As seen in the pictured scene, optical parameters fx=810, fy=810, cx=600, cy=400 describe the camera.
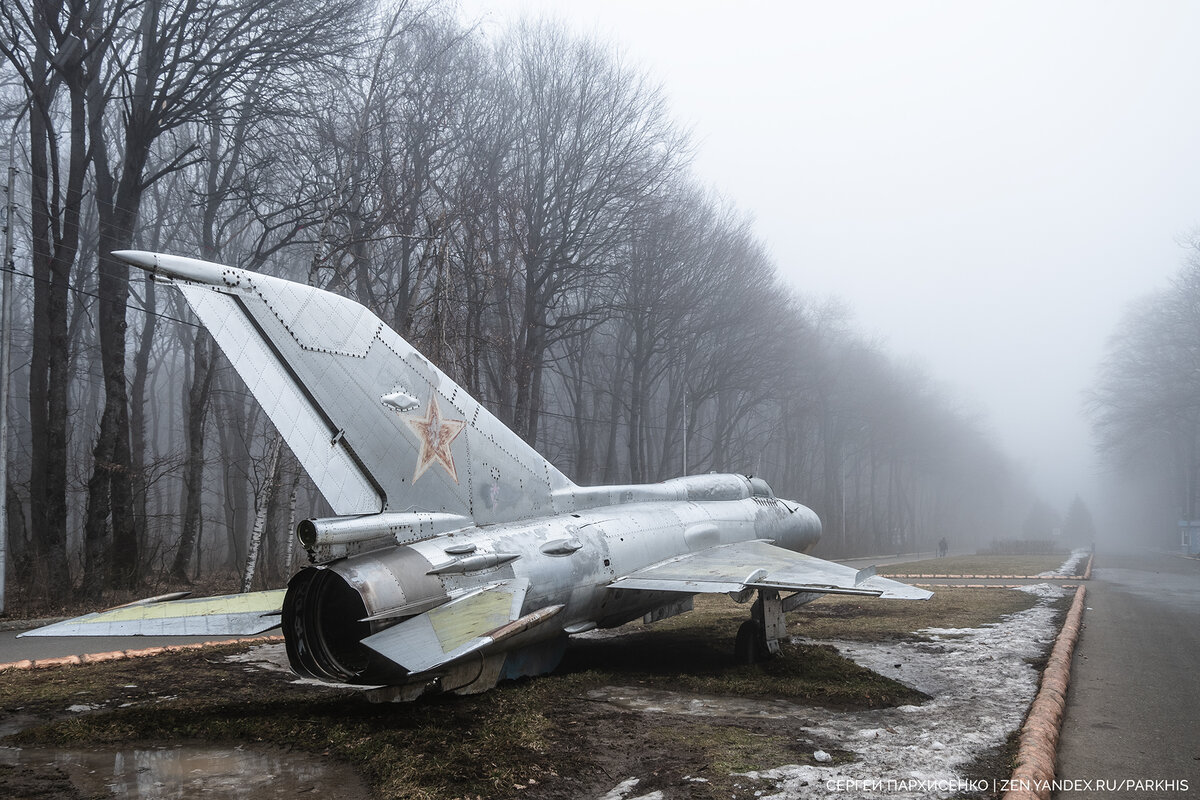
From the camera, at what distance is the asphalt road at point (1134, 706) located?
5.04m

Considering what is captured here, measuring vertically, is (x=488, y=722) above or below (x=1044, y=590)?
above

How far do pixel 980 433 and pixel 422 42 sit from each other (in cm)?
9018

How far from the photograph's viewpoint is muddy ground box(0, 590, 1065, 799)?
485 cm

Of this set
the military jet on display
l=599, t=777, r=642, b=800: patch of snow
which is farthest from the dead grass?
l=599, t=777, r=642, b=800: patch of snow

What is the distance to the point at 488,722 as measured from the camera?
6.01 metres

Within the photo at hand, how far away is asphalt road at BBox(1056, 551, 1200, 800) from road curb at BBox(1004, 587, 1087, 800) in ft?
0.30

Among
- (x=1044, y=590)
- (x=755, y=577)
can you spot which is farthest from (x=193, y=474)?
(x=1044, y=590)

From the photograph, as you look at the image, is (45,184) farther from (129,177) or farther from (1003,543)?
(1003,543)

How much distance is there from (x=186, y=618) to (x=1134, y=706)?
25.4ft

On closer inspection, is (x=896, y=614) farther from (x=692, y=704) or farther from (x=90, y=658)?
(x=90, y=658)

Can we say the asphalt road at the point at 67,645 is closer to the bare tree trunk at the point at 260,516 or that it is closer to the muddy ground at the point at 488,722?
the muddy ground at the point at 488,722

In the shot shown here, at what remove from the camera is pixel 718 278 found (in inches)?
1283

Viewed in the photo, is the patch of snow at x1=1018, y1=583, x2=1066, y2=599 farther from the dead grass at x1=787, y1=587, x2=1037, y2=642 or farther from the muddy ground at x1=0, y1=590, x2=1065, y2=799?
the muddy ground at x1=0, y1=590, x2=1065, y2=799

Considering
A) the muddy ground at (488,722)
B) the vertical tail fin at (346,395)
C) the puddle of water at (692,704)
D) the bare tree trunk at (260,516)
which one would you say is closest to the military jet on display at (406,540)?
the vertical tail fin at (346,395)
